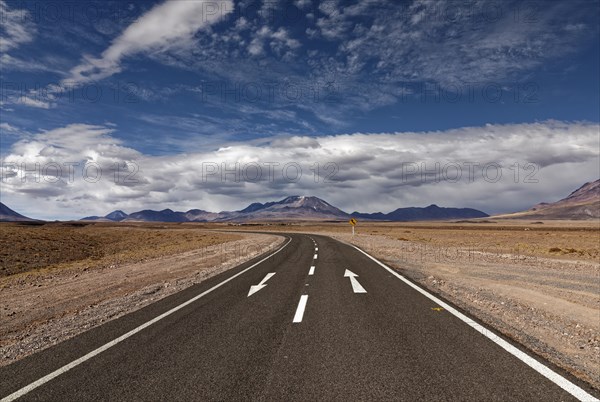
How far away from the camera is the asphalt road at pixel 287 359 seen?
13.7 ft

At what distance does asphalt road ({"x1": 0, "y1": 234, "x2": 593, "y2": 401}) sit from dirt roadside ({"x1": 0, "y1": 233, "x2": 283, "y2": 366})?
31.7 inches

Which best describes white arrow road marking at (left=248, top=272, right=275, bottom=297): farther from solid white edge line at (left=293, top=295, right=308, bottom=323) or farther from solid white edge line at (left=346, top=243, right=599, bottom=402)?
solid white edge line at (left=346, top=243, right=599, bottom=402)

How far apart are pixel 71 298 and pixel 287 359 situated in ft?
28.5

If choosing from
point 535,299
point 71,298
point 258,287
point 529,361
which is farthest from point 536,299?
point 71,298

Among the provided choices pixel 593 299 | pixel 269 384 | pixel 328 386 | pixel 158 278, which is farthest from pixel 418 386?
pixel 158 278

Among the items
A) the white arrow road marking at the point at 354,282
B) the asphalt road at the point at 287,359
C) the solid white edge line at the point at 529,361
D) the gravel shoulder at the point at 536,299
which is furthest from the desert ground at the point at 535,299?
the white arrow road marking at the point at 354,282

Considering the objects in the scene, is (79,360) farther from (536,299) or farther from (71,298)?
(536,299)

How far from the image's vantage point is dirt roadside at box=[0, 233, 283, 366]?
23.0 feet

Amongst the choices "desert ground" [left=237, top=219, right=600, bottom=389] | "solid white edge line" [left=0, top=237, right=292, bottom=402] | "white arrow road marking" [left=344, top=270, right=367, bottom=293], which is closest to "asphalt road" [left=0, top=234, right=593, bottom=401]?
"solid white edge line" [left=0, top=237, right=292, bottom=402]

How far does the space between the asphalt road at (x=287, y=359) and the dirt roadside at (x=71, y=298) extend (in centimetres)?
80

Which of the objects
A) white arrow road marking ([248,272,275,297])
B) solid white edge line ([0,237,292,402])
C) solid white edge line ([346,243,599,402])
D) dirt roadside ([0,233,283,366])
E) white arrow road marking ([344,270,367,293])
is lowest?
dirt roadside ([0,233,283,366])

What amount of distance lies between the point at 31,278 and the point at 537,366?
60.5 feet

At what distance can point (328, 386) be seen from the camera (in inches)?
Result: 168

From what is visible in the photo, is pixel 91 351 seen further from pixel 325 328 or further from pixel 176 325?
pixel 325 328
